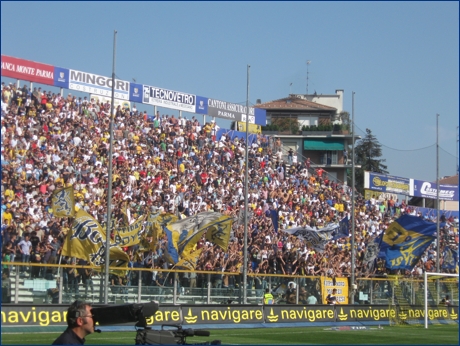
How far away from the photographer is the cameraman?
788 centimetres

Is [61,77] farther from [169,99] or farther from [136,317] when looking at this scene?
[136,317]

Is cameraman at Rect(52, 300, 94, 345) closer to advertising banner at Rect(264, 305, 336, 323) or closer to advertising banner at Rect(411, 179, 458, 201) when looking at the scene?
advertising banner at Rect(264, 305, 336, 323)

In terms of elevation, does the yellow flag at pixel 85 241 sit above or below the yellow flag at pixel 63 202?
below

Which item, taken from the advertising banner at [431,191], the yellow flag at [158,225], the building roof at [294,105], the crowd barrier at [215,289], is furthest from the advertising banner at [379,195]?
the yellow flag at [158,225]

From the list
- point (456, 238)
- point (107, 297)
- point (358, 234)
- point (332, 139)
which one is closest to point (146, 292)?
point (107, 297)

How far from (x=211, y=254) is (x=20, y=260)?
900 cm

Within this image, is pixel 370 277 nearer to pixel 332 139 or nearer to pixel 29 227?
pixel 29 227

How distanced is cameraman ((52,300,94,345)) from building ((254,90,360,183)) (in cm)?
5176

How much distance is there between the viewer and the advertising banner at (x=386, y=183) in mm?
54906

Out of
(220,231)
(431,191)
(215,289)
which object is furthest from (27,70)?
(431,191)

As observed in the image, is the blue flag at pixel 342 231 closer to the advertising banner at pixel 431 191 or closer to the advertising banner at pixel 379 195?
the advertising banner at pixel 379 195

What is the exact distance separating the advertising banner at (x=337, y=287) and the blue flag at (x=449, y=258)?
49.3 ft

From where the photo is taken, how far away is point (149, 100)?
149ft

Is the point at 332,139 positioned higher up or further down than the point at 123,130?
higher up
